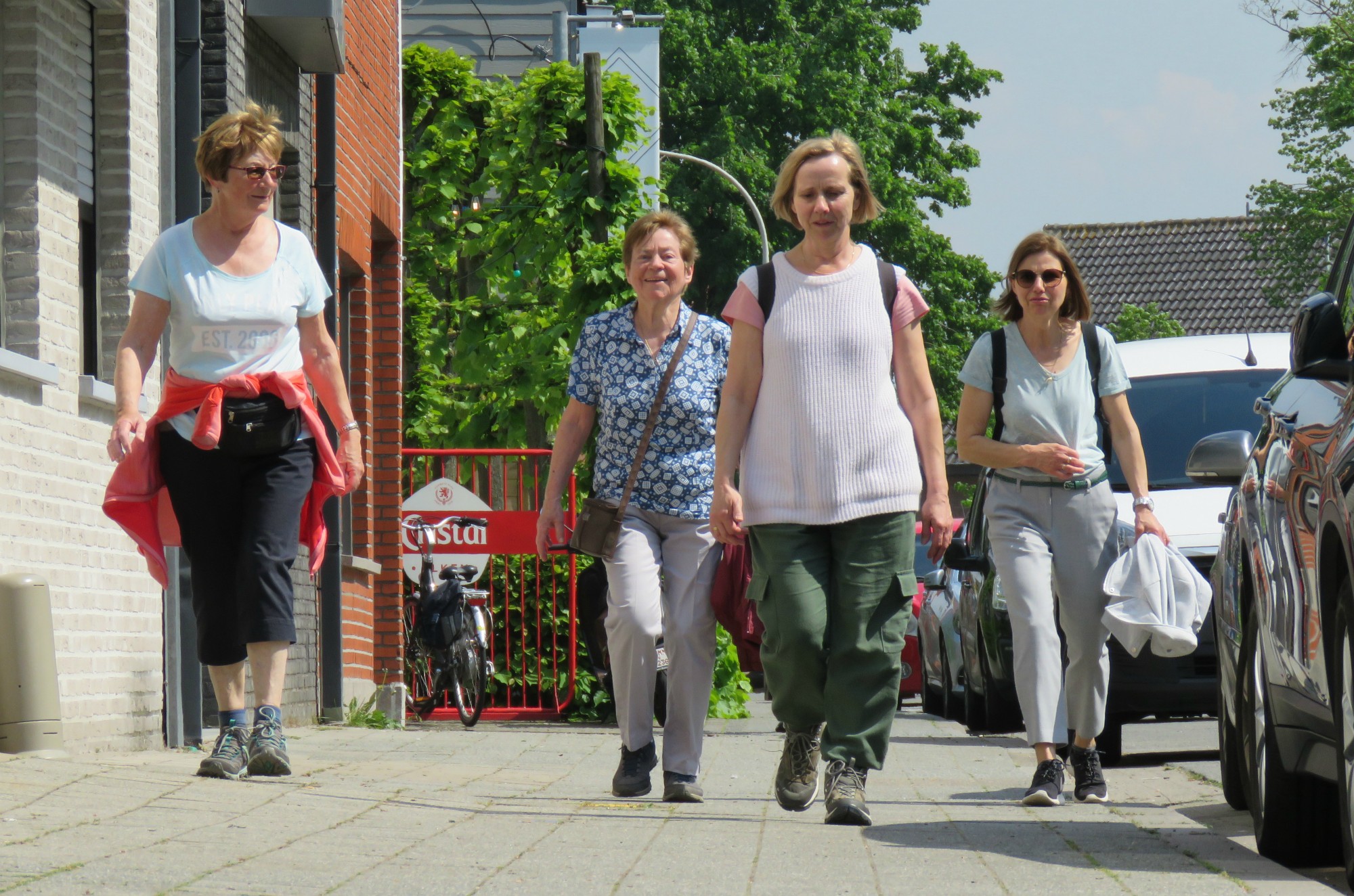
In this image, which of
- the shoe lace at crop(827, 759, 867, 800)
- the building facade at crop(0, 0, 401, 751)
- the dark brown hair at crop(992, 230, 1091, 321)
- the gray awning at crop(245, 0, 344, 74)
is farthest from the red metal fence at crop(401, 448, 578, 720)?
the shoe lace at crop(827, 759, 867, 800)

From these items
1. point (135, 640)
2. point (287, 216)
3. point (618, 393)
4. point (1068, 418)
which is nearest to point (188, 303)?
point (618, 393)

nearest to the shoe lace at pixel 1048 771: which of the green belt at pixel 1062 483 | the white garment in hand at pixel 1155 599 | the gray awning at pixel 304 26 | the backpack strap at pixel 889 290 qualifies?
the white garment in hand at pixel 1155 599

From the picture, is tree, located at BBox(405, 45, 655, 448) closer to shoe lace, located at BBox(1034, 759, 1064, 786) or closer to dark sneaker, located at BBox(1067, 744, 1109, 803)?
dark sneaker, located at BBox(1067, 744, 1109, 803)

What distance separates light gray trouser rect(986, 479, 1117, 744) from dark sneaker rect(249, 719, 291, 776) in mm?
2582

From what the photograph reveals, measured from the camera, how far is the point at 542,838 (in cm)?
580

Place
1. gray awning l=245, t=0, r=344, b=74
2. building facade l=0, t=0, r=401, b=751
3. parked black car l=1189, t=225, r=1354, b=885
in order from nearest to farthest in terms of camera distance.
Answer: parked black car l=1189, t=225, r=1354, b=885 → building facade l=0, t=0, r=401, b=751 → gray awning l=245, t=0, r=344, b=74

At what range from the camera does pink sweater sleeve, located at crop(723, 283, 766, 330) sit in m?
6.73

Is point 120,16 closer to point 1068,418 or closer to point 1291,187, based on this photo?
point 1068,418

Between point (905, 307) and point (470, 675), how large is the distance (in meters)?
8.47

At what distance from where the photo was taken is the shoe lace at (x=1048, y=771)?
7367 millimetres

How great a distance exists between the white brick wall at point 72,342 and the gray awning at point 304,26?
5.12 ft

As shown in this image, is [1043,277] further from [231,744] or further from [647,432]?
[231,744]

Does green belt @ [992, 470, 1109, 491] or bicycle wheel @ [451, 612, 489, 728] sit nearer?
green belt @ [992, 470, 1109, 491]

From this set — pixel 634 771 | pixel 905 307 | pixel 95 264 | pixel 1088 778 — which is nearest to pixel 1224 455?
pixel 905 307
